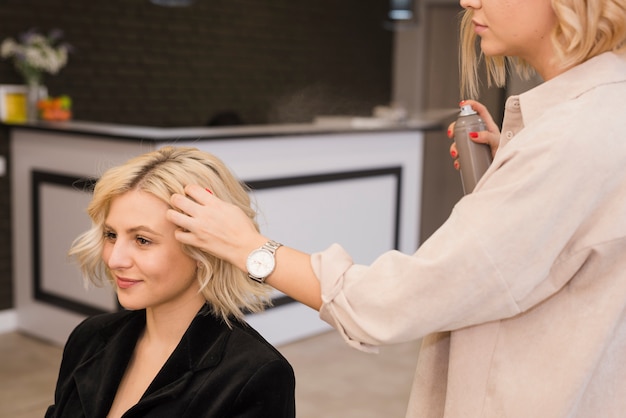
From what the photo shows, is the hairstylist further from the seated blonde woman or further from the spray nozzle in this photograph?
the seated blonde woman

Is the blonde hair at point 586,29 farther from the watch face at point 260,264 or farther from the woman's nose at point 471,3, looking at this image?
the watch face at point 260,264

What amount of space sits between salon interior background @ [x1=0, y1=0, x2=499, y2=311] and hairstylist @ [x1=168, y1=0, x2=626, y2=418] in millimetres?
3123

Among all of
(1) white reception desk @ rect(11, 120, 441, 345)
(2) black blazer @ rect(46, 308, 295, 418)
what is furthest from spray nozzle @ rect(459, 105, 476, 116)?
(1) white reception desk @ rect(11, 120, 441, 345)

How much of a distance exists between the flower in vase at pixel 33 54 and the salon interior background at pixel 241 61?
91 mm

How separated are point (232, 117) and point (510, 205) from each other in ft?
13.5

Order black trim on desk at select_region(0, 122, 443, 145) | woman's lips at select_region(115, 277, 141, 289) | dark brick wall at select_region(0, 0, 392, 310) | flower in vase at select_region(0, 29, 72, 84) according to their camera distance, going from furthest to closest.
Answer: dark brick wall at select_region(0, 0, 392, 310) < flower in vase at select_region(0, 29, 72, 84) < black trim on desk at select_region(0, 122, 443, 145) < woman's lips at select_region(115, 277, 141, 289)

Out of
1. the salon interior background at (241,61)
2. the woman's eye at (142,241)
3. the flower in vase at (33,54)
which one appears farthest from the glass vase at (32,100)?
the woman's eye at (142,241)

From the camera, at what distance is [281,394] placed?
142 centimetres

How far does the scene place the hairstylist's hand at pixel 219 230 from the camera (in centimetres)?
114

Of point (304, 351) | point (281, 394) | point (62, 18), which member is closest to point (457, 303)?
point (281, 394)

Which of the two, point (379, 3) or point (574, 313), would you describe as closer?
point (574, 313)

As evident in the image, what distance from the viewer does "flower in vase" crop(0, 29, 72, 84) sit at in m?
4.46

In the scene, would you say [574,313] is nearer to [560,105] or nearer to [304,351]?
[560,105]

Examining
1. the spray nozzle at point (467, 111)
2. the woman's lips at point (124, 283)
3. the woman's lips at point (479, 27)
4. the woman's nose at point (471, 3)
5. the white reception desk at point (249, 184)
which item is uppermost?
the woman's nose at point (471, 3)
